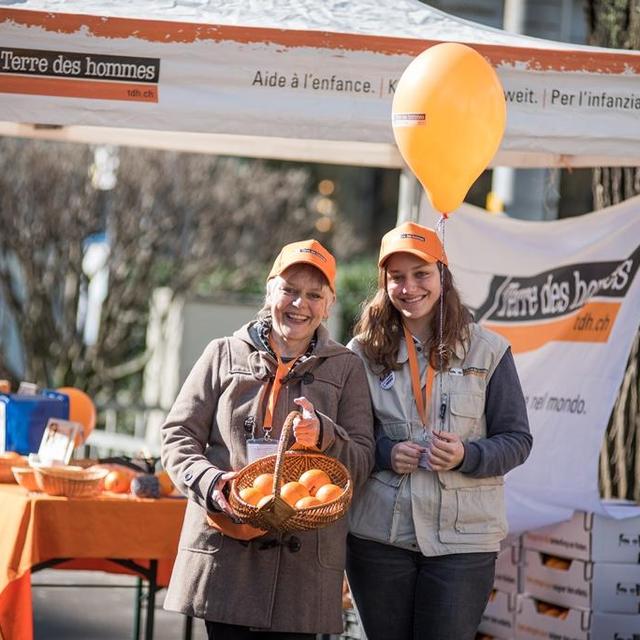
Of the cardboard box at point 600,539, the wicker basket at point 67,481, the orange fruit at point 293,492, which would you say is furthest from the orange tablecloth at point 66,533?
the cardboard box at point 600,539

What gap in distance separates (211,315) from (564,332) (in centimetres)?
1068

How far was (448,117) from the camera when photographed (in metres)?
4.61

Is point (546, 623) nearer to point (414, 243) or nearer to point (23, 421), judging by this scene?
point (414, 243)

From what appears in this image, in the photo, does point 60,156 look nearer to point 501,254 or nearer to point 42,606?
point 42,606

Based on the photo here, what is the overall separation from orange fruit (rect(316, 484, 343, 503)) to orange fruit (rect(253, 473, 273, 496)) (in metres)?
0.16

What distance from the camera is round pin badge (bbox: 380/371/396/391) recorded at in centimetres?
438

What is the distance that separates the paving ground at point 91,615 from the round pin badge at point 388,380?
10.2ft

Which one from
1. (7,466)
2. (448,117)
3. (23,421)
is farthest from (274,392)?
(23,421)

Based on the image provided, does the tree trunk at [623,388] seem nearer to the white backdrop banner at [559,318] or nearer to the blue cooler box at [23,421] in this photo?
the white backdrop banner at [559,318]

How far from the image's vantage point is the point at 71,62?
4961mm

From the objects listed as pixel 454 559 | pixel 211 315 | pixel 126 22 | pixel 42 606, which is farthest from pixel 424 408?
pixel 211 315

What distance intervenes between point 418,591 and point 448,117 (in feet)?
5.29

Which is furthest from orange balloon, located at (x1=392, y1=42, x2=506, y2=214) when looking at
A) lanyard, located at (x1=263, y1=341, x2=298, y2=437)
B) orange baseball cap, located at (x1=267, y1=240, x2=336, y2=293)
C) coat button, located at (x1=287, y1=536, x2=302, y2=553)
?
coat button, located at (x1=287, y1=536, x2=302, y2=553)

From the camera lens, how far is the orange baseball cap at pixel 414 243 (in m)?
4.30
